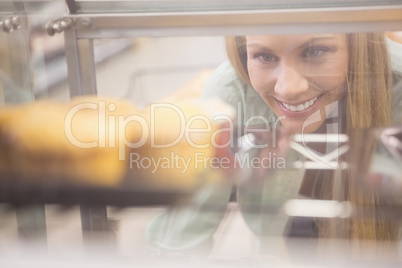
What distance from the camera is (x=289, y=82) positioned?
1.32 meters

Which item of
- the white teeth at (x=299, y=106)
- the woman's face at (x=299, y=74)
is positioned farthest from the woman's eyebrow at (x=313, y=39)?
the white teeth at (x=299, y=106)

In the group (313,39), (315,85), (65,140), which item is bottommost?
(65,140)

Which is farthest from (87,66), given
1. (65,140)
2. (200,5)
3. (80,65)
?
(200,5)

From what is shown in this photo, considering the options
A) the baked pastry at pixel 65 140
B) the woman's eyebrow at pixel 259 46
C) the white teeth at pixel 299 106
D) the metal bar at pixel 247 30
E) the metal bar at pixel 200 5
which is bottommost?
the baked pastry at pixel 65 140

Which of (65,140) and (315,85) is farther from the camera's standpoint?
(65,140)

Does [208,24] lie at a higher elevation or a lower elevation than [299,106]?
higher

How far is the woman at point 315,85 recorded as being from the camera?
1.28 meters

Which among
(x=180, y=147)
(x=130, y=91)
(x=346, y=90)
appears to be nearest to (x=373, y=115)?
(x=346, y=90)

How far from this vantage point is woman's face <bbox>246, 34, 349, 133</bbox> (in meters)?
1.29

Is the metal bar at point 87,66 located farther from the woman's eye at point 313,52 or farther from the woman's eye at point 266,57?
the woman's eye at point 313,52

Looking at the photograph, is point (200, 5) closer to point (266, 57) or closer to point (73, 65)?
point (266, 57)

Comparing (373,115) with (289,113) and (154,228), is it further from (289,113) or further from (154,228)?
(154,228)

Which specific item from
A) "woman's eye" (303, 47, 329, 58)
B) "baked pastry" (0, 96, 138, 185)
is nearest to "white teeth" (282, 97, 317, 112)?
"woman's eye" (303, 47, 329, 58)

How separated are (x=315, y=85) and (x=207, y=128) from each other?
29cm
